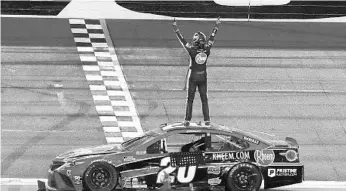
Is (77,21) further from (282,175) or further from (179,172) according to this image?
(282,175)

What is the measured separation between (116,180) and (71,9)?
41.2 ft

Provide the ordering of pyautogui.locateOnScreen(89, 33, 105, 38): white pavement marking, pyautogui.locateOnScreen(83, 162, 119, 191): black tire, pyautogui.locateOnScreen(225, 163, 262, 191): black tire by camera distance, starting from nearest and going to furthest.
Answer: pyautogui.locateOnScreen(83, 162, 119, 191): black tire
pyautogui.locateOnScreen(225, 163, 262, 191): black tire
pyautogui.locateOnScreen(89, 33, 105, 38): white pavement marking

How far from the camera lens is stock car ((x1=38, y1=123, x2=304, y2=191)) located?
46.3 ft

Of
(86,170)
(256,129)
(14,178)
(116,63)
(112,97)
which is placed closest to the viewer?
(86,170)

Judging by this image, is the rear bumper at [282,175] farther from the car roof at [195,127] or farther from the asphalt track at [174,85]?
the asphalt track at [174,85]

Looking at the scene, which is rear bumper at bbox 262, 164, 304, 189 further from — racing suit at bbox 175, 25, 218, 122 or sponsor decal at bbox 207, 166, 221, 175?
racing suit at bbox 175, 25, 218, 122

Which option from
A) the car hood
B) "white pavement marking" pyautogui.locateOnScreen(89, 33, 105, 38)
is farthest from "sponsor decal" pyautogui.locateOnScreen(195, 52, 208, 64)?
"white pavement marking" pyautogui.locateOnScreen(89, 33, 105, 38)

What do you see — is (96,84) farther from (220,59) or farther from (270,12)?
(270,12)

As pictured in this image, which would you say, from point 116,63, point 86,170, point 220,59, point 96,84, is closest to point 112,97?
point 96,84

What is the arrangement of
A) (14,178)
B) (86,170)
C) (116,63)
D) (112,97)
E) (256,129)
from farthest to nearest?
(116,63), (112,97), (256,129), (14,178), (86,170)

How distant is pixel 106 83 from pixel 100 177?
→ 279 inches

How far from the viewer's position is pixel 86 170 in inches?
553

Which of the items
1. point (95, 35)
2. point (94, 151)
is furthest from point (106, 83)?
point (94, 151)

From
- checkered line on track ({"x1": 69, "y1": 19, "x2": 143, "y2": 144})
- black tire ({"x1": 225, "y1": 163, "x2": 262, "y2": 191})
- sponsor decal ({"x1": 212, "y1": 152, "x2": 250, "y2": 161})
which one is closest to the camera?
black tire ({"x1": 225, "y1": 163, "x2": 262, "y2": 191})
